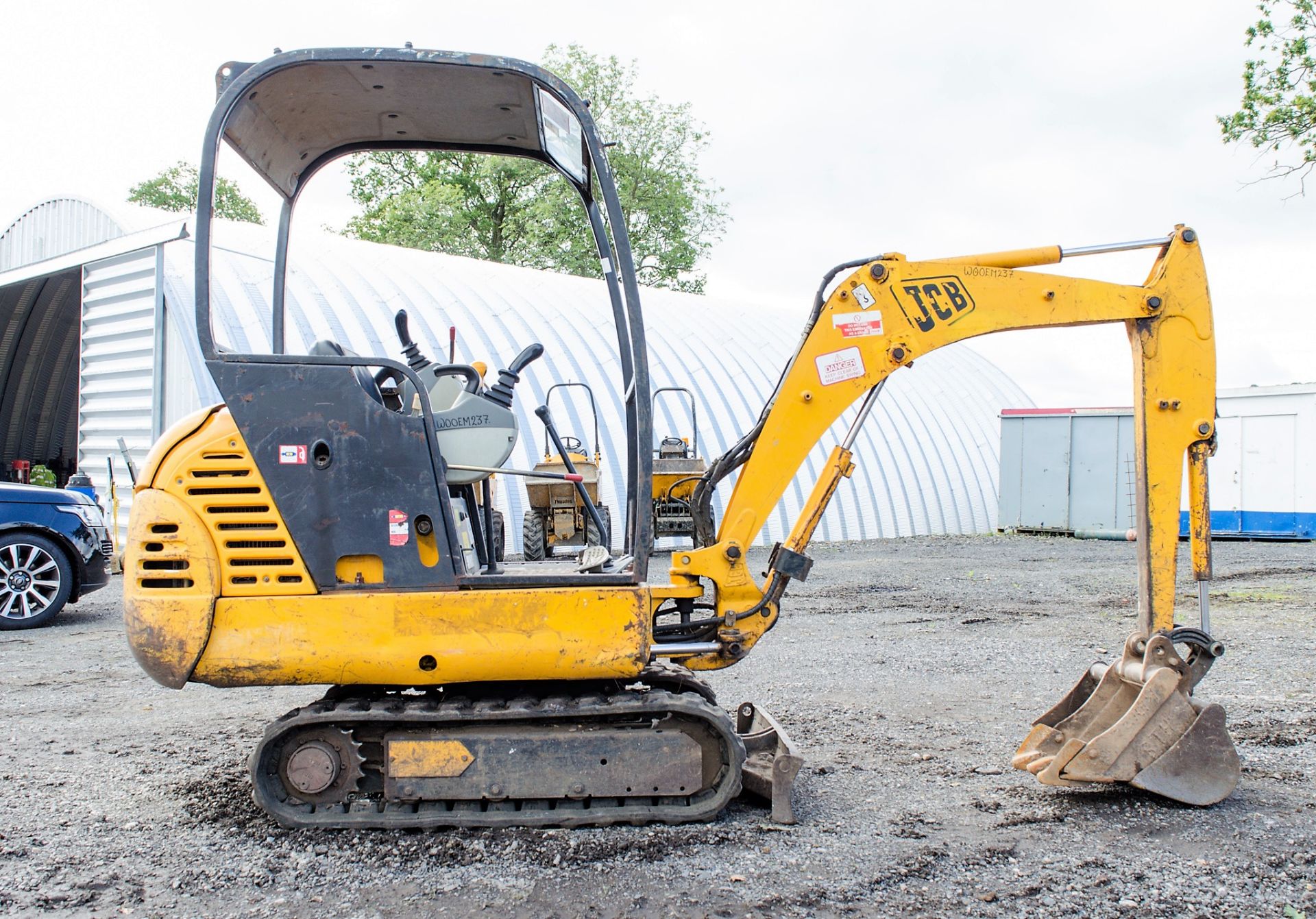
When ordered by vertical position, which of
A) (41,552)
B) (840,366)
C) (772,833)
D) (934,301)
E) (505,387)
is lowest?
(772,833)

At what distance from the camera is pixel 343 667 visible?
421 centimetres

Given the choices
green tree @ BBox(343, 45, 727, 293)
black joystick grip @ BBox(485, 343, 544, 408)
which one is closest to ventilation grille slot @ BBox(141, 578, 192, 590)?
black joystick grip @ BBox(485, 343, 544, 408)

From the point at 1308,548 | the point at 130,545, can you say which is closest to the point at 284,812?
the point at 130,545

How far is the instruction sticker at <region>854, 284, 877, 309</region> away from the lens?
4855 millimetres

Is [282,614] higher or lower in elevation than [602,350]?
lower

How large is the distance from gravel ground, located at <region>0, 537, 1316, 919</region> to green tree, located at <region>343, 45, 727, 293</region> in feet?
103

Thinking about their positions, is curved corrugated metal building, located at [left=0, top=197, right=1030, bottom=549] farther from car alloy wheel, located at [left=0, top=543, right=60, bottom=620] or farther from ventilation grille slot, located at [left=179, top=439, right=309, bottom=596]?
ventilation grille slot, located at [left=179, top=439, right=309, bottom=596]

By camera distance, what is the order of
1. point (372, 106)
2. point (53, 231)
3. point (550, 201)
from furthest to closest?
point (550, 201), point (53, 231), point (372, 106)

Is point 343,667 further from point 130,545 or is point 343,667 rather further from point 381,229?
point 381,229

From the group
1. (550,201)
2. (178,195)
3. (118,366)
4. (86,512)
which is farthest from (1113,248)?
(178,195)

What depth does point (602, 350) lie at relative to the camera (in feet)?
63.2

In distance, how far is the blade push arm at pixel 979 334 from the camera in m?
4.83

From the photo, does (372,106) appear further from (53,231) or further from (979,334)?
(53,231)

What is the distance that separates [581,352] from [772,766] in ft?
48.5
